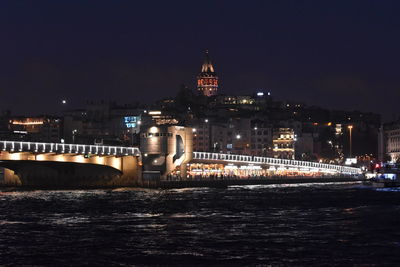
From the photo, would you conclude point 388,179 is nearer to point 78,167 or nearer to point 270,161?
point 78,167

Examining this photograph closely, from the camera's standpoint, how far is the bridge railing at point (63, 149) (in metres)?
106

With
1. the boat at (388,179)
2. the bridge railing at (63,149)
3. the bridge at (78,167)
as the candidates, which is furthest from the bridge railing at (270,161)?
the boat at (388,179)

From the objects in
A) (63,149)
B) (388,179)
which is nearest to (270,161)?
(388,179)

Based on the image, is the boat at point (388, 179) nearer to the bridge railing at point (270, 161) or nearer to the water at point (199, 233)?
the bridge railing at point (270, 161)

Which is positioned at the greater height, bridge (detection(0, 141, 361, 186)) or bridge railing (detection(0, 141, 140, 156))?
bridge railing (detection(0, 141, 140, 156))

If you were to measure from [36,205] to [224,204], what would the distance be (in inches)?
627

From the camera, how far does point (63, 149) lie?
112 meters

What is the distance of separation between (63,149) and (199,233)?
211 feet

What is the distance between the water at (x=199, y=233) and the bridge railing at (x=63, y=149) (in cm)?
2775

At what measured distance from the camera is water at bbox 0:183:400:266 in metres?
40.3

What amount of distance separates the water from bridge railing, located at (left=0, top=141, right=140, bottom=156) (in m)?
27.7

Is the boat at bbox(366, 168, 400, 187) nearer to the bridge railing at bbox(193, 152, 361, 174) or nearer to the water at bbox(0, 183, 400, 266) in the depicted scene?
the bridge railing at bbox(193, 152, 361, 174)

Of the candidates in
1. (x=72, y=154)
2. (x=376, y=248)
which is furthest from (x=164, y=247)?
(x=72, y=154)

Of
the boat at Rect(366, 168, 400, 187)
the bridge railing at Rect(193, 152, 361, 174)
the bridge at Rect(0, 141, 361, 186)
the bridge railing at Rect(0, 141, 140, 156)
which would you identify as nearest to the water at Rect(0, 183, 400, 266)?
the bridge railing at Rect(0, 141, 140, 156)
